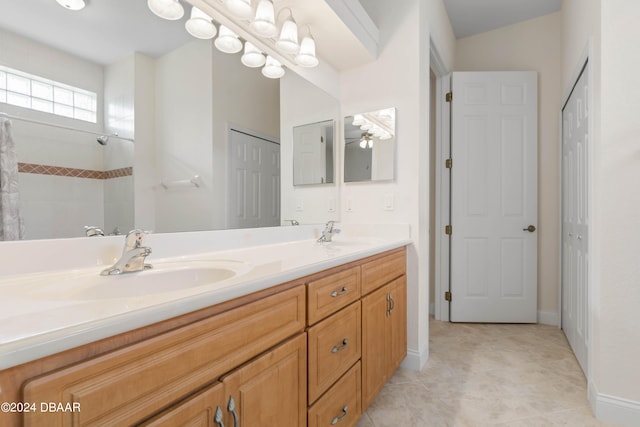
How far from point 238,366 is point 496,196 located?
9.21 ft

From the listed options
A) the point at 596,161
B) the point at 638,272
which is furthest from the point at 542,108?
the point at 638,272

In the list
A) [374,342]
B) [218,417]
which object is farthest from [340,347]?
[218,417]

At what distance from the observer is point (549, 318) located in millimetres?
2867

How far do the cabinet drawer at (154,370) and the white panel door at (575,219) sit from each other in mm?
2043

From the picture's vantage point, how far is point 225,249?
1.45 meters

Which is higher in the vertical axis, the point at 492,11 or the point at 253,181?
the point at 492,11

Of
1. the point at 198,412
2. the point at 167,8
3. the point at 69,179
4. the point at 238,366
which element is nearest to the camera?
the point at 198,412

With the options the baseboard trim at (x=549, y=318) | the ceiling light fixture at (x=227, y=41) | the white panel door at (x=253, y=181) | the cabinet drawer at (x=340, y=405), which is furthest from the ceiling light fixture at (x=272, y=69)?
the baseboard trim at (x=549, y=318)

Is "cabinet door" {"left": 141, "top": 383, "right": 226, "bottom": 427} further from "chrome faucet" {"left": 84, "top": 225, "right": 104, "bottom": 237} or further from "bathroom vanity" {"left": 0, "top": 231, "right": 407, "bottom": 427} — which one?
"chrome faucet" {"left": 84, "top": 225, "right": 104, "bottom": 237}

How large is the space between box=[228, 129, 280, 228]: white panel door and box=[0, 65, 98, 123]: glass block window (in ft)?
1.91

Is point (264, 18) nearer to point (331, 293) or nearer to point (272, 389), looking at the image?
point (331, 293)

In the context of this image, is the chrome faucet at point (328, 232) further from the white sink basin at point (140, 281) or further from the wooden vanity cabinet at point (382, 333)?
the white sink basin at point (140, 281)

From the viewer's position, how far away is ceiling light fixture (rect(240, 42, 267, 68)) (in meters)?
1.61

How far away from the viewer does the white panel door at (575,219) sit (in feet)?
6.45
